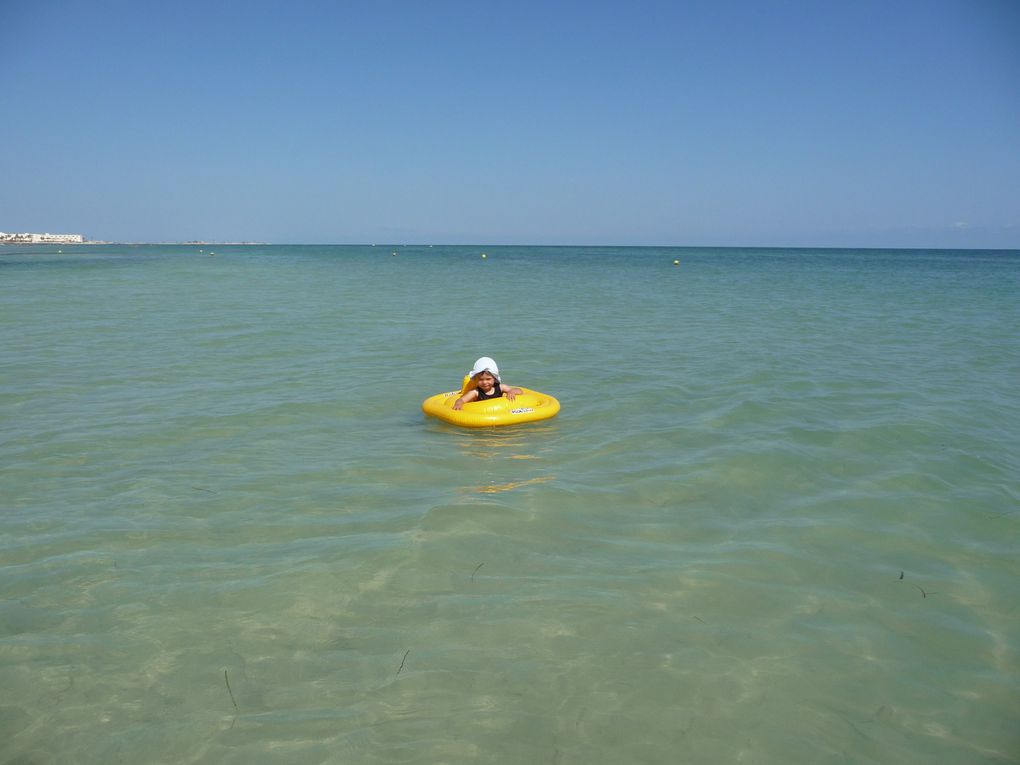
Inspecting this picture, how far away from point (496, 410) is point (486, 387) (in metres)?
0.40

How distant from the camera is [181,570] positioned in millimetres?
4000

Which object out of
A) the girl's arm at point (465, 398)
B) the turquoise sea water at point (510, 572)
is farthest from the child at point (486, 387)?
the turquoise sea water at point (510, 572)

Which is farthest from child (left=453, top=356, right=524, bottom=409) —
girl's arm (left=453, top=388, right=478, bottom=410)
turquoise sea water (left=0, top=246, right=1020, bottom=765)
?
turquoise sea water (left=0, top=246, right=1020, bottom=765)

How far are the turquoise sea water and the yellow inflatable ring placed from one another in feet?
0.47

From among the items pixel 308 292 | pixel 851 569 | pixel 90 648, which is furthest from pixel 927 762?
pixel 308 292

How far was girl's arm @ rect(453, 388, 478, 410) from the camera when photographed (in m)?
7.31

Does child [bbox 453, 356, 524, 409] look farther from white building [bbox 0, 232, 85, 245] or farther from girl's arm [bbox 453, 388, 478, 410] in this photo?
white building [bbox 0, 232, 85, 245]

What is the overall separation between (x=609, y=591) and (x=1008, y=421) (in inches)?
229

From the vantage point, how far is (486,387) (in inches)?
293

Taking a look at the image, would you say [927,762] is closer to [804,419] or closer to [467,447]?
[467,447]

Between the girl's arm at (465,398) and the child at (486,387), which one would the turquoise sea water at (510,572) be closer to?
the girl's arm at (465,398)

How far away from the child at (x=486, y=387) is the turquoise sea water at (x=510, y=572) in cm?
45

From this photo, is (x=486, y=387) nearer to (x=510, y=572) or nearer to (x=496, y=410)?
(x=496, y=410)

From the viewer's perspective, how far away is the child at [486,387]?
7418 millimetres
